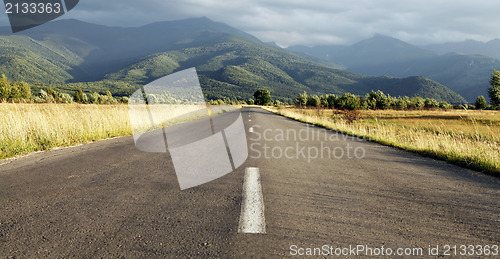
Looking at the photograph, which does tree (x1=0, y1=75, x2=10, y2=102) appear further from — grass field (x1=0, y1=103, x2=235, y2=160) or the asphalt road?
the asphalt road

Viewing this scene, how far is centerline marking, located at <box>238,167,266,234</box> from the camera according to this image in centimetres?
214

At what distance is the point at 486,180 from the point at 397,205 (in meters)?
2.70

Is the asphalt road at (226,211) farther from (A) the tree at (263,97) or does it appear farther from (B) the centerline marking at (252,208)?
(A) the tree at (263,97)

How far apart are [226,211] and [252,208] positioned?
0.27 metres

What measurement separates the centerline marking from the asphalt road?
6 cm

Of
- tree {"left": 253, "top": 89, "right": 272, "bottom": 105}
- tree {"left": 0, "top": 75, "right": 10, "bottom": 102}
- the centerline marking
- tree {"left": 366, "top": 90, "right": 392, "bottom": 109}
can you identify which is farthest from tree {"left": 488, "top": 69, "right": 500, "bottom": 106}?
tree {"left": 0, "top": 75, "right": 10, "bottom": 102}

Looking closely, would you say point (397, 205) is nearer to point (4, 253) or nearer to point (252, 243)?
point (252, 243)

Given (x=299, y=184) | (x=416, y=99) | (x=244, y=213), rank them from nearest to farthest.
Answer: (x=244, y=213)
(x=299, y=184)
(x=416, y=99)

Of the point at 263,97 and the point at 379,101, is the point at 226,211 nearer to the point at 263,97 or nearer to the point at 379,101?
the point at 379,101

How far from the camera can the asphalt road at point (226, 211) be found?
1904 millimetres

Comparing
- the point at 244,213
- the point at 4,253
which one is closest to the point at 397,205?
the point at 244,213

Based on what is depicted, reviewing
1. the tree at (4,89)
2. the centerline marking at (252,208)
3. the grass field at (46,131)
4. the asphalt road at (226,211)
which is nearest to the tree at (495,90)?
the asphalt road at (226,211)

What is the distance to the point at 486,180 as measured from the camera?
4.23 meters

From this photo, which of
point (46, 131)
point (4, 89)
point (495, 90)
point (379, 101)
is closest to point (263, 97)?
point (379, 101)
